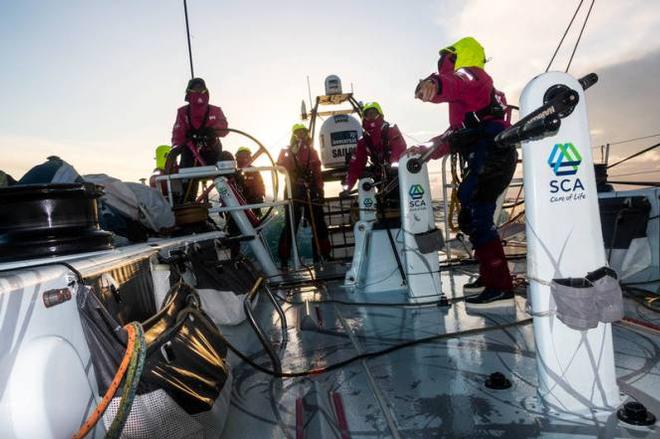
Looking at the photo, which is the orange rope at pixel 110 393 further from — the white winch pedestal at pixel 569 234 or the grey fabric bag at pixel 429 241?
the grey fabric bag at pixel 429 241

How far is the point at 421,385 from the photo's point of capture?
6.00ft

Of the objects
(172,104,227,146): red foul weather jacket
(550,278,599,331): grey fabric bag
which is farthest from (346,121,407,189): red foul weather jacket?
(550,278,599,331): grey fabric bag

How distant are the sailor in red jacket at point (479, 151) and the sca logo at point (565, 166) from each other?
1.23 meters

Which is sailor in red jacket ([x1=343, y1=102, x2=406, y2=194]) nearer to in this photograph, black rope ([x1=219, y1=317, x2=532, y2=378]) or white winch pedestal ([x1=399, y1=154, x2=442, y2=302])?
white winch pedestal ([x1=399, y1=154, x2=442, y2=302])

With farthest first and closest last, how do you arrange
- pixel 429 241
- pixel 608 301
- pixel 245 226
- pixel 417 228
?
pixel 245 226
pixel 417 228
pixel 429 241
pixel 608 301

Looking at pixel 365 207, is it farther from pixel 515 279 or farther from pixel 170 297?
pixel 170 297

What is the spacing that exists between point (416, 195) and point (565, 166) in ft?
6.08

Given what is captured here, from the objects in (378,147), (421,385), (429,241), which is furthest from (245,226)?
(421,385)

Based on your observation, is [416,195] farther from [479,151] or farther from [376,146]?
[376,146]

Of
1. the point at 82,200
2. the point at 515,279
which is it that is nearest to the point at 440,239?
the point at 515,279

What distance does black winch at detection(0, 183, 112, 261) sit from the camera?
1.40 metres

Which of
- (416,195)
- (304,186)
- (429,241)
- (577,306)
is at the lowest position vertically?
(577,306)

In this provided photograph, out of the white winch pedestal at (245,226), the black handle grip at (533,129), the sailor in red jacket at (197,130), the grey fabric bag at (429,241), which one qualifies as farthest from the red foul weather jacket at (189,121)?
the black handle grip at (533,129)

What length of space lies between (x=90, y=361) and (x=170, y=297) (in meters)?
0.69
